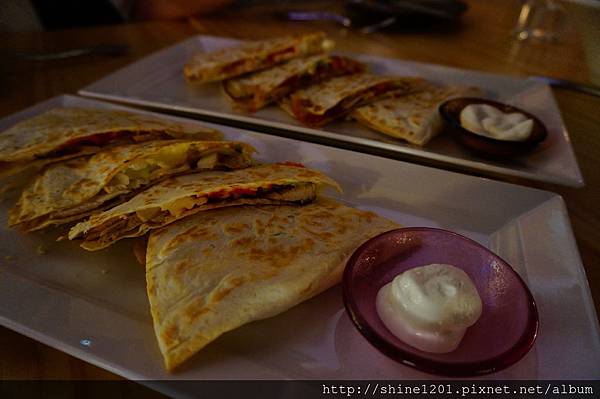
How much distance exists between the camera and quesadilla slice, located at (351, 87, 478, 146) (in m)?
2.17

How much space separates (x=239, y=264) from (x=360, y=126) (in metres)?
1.36

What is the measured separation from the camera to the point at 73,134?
1799 millimetres

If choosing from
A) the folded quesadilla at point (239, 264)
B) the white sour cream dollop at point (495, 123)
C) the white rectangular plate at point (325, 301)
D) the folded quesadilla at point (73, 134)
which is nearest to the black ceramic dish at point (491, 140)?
the white sour cream dollop at point (495, 123)

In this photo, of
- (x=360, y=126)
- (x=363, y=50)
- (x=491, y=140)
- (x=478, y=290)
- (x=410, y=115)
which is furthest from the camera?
(x=363, y=50)

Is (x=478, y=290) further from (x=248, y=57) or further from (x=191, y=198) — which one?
(x=248, y=57)

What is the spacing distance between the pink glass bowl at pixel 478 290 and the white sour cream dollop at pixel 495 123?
2.92 feet

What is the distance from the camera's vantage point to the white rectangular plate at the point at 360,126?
1.98 metres

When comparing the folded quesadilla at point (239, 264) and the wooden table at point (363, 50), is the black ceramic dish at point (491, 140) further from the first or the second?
the folded quesadilla at point (239, 264)

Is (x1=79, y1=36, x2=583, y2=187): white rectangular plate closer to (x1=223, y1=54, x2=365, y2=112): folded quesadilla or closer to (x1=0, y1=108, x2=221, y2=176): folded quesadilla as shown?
(x1=223, y1=54, x2=365, y2=112): folded quesadilla

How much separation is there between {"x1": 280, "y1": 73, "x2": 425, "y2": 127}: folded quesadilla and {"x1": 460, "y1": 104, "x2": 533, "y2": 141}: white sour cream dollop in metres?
0.51

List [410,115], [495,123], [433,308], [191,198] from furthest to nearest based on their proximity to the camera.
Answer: [410,115]
[495,123]
[191,198]
[433,308]

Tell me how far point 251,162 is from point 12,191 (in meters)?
0.98

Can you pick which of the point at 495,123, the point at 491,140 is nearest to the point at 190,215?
the point at 491,140

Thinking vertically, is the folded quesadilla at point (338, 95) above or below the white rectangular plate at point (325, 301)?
above
